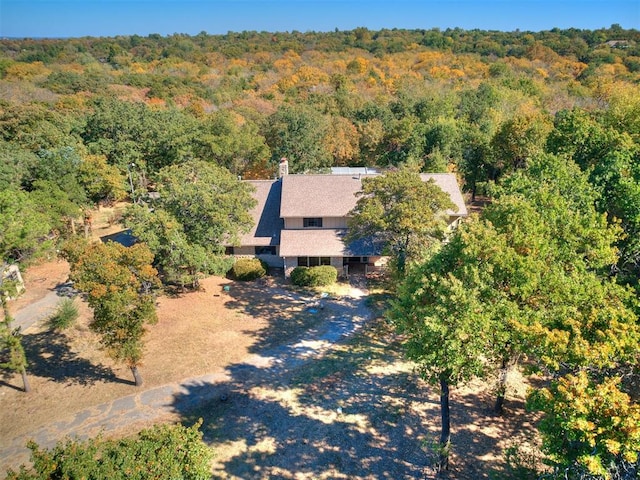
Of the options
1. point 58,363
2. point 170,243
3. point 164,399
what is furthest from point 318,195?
point 58,363

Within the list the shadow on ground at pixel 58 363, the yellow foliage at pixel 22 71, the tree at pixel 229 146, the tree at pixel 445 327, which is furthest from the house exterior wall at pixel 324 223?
the yellow foliage at pixel 22 71

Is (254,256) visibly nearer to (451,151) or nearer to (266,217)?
(266,217)

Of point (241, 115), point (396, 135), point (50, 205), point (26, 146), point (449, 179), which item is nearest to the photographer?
point (50, 205)

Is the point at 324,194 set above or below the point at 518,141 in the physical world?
below


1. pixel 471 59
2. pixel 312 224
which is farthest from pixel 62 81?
pixel 471 59

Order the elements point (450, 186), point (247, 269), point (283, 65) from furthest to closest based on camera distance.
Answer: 1. point (283, 65)
2. point (450, 186)
3. point (247, 269)

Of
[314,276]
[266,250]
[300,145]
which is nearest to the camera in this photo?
[314,276]

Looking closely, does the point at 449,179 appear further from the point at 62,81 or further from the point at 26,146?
the point at 62,81

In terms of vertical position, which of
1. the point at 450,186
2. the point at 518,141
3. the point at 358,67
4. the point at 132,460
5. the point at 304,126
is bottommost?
the point at 132,460
